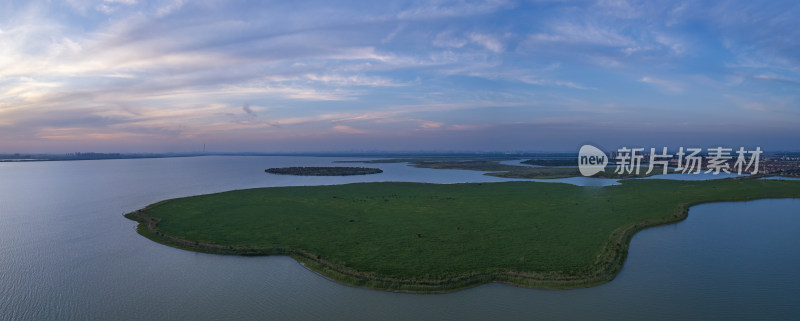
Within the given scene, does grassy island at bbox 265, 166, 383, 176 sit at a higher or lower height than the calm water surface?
higher

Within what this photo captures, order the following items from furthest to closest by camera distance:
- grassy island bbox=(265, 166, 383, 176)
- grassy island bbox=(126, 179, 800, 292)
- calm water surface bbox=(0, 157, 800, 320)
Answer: grassy island bbox=(265, 166, 383, 176) → grassy island bbox=(126, 179, 800, 292) → calm water surface bbox=(0, 157, 800, 320)

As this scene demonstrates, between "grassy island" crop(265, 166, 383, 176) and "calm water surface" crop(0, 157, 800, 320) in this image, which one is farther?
"grassy island" crop(265, 166, 383, 176)

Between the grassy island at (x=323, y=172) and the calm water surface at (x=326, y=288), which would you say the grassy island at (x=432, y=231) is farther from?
the grassy island at (x=323, y=172)

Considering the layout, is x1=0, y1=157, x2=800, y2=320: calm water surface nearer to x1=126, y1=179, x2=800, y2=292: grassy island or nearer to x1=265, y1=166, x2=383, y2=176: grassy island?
x1=126, y1=179, x2=800, y2=292: grassy island

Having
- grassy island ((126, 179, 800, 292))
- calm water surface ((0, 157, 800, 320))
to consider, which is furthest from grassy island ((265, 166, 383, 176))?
calm water surface ((0, 157, 800, 320))

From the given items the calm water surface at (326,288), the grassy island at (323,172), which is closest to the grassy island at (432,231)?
the calm water surface at (326,288)

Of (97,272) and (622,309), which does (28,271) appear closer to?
(97,272)

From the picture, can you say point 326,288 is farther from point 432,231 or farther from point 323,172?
point 323,172

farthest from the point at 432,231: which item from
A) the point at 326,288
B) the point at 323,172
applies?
the point at 323,172

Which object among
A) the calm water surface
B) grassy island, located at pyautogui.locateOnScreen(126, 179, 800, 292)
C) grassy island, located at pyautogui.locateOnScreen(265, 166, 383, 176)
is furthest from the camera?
grassy island, located at pyautogui.locateOnScreen(265, 166, 383, 176)
